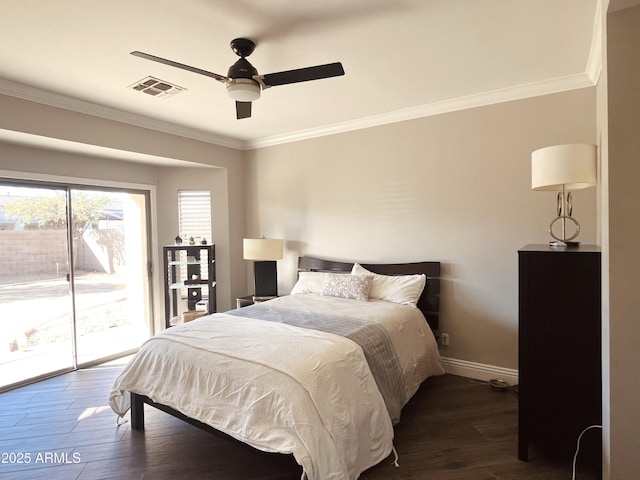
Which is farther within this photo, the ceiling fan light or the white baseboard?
the white baseboard

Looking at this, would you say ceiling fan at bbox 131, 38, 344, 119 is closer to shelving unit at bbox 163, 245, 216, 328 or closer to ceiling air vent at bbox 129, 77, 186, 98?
ceiling air vent at bbox 129, 77, 186, 98

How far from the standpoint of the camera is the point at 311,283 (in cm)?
396

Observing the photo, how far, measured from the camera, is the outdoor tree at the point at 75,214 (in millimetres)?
3578

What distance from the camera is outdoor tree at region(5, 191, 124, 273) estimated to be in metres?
3.58

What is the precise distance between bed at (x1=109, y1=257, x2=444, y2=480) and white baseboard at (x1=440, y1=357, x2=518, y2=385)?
51 cm

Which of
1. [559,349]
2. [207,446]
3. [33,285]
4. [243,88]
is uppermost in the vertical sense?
[243,88]

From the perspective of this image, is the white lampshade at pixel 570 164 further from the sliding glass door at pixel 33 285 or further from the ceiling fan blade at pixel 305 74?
the sliding glass door at pixel 33 285

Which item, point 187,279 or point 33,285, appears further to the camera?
point 187,279

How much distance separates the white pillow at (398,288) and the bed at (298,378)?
0.50ft

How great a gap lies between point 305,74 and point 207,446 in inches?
100

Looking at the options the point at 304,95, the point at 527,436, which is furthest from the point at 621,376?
the point at 304,95

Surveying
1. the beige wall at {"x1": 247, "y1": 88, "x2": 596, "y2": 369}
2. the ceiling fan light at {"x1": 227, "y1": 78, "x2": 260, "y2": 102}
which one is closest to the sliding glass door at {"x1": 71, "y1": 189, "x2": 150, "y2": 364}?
the beige wall at {"x1": 247, "y1": 88, "x2": 596, "y2": 369}

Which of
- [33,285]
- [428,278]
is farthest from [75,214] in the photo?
[428,278]

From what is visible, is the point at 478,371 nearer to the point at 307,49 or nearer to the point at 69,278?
the point at 307,49
